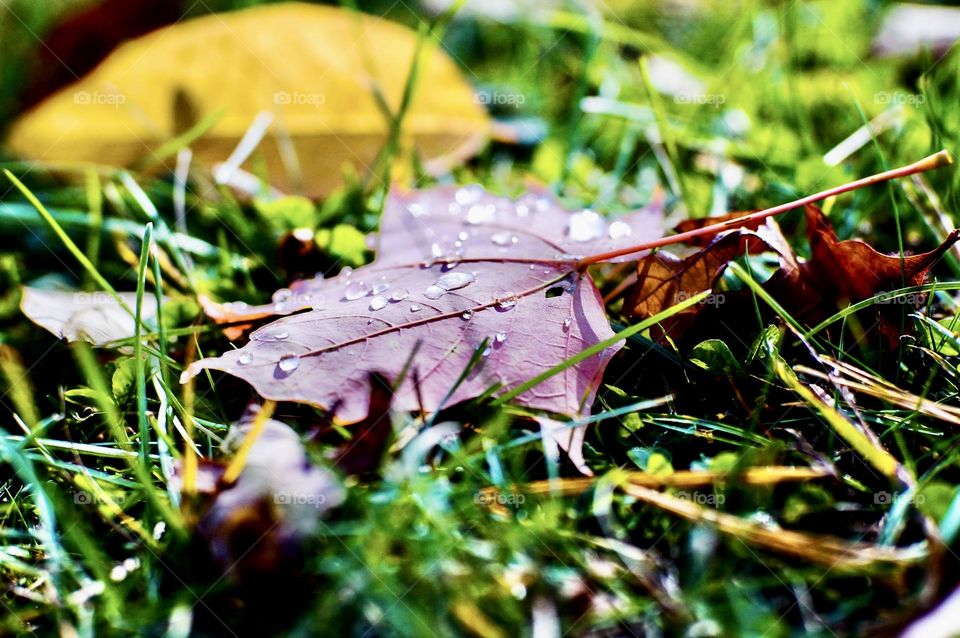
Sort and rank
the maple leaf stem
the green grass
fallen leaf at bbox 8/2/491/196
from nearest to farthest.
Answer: the green grass < the maple leaf stem < fallen leaf at bbox 8/2/491/196

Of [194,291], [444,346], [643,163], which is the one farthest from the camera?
[643,163]

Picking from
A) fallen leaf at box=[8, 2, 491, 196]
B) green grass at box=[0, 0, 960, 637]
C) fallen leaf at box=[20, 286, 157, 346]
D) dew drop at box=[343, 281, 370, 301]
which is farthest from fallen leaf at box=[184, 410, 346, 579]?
fallen leaf at box=[8, 2, 491, 196]

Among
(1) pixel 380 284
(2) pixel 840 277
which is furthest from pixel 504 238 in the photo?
(2) pixel 840 277

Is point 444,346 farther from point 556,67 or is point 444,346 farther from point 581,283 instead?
point 556,67

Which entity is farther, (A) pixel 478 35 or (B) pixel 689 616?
(A) pixel 478 35

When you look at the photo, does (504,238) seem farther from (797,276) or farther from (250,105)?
(250,105)

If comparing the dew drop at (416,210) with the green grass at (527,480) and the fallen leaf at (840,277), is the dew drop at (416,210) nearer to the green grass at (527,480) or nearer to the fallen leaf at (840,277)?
the green grass at (527,480)

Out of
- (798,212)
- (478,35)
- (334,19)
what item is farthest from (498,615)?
(478,35)

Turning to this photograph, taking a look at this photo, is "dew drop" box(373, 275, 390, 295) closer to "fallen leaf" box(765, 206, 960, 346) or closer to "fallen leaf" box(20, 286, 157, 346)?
"fallen leaf" box(20, 286, 157, 346)
